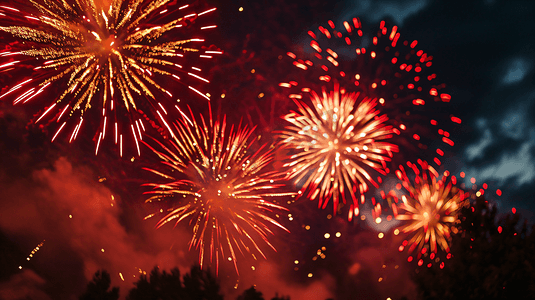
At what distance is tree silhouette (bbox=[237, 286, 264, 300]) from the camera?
15969 millimetres

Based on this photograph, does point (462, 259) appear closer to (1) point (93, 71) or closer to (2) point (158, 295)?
(1) point (93, 71)

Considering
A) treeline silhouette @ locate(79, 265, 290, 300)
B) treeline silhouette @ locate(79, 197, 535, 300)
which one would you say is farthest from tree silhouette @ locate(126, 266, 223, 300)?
treeline silhouette @ locate(79, 197, 535, 300)

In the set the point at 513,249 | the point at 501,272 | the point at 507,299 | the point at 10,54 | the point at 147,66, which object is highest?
the point at 147,66

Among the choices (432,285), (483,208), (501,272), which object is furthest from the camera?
(483,208)

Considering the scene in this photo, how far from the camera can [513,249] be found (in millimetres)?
10422

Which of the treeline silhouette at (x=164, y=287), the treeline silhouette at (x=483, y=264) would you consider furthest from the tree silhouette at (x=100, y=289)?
the treeline silhouette at (x=483, y=264)

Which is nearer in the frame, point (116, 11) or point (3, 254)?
point (116, 11)

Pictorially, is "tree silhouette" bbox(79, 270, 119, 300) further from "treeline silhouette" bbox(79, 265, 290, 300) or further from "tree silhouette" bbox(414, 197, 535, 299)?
"tree silhouette" bbox(414, 197, 535, 299)

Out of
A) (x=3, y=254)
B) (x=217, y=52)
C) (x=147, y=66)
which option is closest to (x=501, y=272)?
(x=217, y=52)

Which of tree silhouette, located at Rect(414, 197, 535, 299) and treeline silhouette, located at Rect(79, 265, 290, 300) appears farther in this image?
treeline silhouette, located at Rect(79, 265, 290, 300)

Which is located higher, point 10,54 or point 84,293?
point 10,54

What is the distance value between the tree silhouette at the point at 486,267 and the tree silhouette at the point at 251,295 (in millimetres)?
9034

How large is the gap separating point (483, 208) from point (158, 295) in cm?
2084

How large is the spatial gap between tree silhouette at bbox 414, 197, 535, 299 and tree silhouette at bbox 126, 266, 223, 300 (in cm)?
1372
